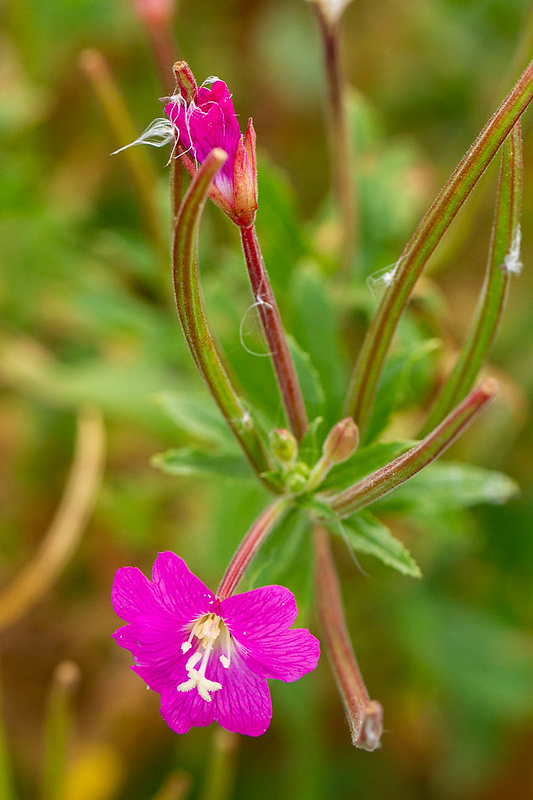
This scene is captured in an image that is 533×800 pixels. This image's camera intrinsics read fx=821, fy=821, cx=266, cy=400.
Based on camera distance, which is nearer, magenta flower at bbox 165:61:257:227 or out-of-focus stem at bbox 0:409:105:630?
magenta flower at bbox 165:61:257:227

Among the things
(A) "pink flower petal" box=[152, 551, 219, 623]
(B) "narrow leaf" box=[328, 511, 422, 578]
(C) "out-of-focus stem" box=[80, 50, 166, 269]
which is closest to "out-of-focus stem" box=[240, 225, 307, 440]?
(B) "narrow leaf" box=[328, 511, 422, 578]

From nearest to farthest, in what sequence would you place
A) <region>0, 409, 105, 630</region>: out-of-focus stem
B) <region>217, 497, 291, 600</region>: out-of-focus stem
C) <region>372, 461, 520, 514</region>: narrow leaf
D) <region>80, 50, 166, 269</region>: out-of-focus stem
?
<region>217, 497, 291, 600</region>: out-of-focus stem, <region>372, 461, 520, 514</region>: narrow leaf, <region>80, 50, 166, 269</region>: out-of-focus stem, <region>0, 409, 105, 630</region>: out-of-focus stem

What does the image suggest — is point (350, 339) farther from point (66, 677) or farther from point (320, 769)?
point (320, 769)

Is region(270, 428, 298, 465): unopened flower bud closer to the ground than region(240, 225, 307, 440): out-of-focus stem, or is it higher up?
closer to the ground

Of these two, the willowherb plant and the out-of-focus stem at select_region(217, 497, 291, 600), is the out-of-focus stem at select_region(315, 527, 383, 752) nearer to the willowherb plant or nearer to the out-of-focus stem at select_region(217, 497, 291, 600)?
the willowherb plant

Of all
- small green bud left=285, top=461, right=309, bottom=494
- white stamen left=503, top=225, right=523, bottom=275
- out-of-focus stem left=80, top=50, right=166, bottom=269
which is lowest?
small green bud left=285, top=461, right=309, bottom=494

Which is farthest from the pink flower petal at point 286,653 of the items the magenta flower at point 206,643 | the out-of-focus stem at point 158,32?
the out-of-focus stem at point 158,32

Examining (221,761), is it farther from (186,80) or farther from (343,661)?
(186,80)

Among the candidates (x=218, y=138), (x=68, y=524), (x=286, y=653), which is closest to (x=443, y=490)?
(x=286, y=653)
